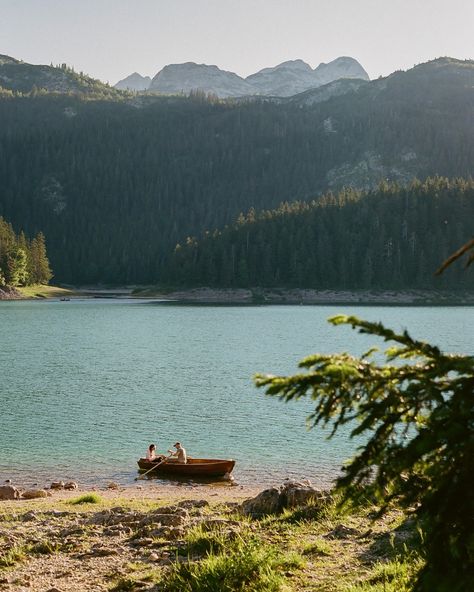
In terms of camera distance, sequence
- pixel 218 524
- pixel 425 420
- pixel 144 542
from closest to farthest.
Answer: pixel 425 420 < pixel 144 542 < pixel 218 524

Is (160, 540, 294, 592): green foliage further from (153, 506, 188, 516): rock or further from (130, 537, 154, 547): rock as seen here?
(153, 506, 188, 516): rock

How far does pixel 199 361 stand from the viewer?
7138 cm

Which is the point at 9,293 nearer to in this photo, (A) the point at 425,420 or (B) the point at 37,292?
(B) the point at 37,292

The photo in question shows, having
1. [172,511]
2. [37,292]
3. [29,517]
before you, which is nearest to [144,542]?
[172,511]

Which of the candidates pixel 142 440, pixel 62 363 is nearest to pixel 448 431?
pixel 142 440

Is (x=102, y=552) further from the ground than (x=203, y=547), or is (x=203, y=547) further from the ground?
(x=203, y=547)

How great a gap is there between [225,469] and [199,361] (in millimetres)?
42775

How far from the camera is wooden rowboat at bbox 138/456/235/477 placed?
28672mm

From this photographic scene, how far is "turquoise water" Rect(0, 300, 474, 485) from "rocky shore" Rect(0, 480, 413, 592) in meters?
7.55

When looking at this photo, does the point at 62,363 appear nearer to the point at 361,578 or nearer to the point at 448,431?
the point at 361,578

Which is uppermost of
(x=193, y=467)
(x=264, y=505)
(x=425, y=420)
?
(x=425, y=420)

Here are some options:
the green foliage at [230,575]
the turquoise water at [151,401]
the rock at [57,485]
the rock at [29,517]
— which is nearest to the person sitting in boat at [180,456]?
the turquoise water at [151,401]

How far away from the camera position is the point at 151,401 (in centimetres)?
4812

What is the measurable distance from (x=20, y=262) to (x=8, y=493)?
524ft
